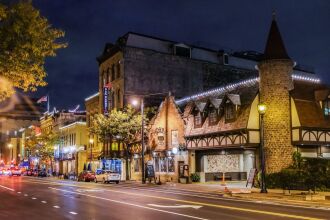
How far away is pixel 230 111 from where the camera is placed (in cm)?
4050

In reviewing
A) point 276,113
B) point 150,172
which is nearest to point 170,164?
point 150,172

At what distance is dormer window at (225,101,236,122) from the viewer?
1572 inches

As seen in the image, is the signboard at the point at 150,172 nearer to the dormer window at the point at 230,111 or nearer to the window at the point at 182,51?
the dormer window at the point at 230,111

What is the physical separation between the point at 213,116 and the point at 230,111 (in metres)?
2.80

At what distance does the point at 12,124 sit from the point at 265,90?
130564 mm

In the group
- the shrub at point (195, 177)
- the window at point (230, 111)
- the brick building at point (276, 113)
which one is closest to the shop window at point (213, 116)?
the brick building at point (276, 113)

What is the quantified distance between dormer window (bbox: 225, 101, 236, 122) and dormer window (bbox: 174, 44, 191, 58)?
1054 inches

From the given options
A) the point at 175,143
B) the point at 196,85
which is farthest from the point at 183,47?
the point at 175,143

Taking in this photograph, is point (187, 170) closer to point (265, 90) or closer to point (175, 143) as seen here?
point (175, 143)

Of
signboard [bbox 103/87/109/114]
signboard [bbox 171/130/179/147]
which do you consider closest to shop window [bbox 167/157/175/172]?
signboard [bbox 171/130/179/147]

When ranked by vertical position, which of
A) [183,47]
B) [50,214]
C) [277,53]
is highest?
[183,47]

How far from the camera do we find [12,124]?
154500 millimetres

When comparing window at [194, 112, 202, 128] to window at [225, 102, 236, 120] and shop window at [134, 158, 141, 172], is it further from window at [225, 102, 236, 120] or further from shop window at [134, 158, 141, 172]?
shop window at [134, 158, 141, 172]

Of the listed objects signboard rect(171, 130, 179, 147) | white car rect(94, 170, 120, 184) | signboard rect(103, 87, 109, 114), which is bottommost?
white car rect(94, 170, 120, 184)
